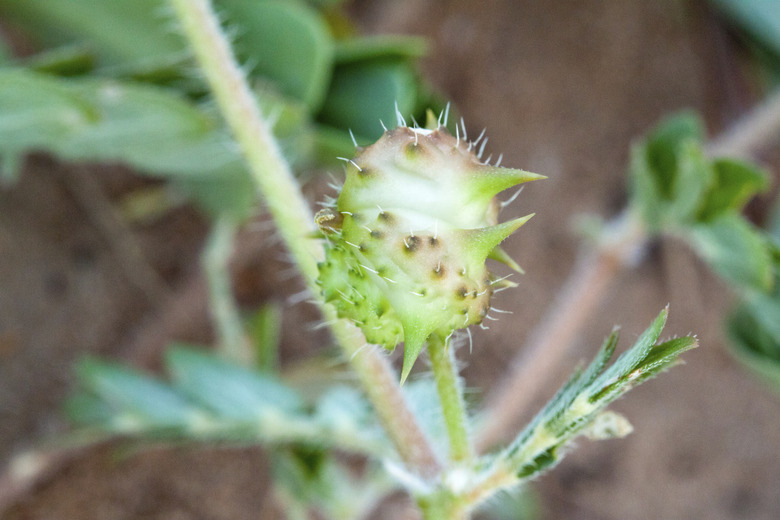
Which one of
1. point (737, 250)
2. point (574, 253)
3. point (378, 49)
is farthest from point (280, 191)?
point (574, 253)

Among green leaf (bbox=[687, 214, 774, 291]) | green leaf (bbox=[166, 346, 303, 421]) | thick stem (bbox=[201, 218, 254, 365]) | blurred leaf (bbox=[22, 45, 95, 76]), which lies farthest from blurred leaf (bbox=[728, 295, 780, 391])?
blurred leaf (bbox=[22, 45, 95, 76])

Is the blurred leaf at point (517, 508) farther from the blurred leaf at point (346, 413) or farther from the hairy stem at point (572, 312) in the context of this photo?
the blurred leaf at point (346, 413)

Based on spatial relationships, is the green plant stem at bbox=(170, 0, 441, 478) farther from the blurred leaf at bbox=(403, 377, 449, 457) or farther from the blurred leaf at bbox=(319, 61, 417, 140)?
the blurred leaf at bbox=(319, 61, 417, 140)

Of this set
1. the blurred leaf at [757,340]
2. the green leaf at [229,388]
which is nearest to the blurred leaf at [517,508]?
the blurred leaf at [757,340]

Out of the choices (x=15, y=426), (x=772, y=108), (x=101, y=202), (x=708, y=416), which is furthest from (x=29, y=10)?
(x=708, y=416)

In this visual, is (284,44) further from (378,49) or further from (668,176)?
(668,176)

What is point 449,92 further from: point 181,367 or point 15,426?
point 15,426
